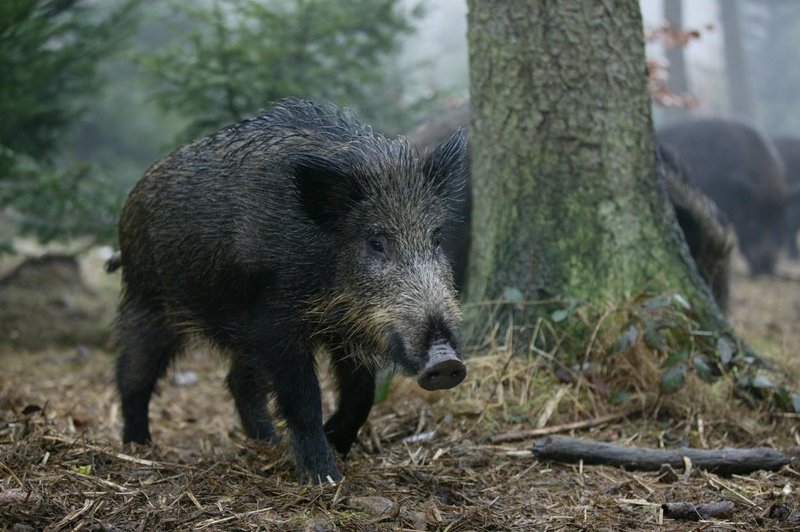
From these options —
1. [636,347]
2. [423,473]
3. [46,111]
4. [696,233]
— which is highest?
[46,111]

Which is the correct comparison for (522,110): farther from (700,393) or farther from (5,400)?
(5,400)

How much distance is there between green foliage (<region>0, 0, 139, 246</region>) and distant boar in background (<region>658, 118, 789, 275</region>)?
7.62 meters

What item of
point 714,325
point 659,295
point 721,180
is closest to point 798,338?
point 714,325

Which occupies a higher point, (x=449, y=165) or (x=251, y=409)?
(x=449, y=165)

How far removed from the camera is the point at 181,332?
466cm

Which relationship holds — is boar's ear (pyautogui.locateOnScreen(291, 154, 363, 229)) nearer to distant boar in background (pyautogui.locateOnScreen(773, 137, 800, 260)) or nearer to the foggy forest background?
the foggy forest background

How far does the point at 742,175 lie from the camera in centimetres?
1205

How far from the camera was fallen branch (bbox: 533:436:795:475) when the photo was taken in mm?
3945

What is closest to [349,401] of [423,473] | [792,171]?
[423,473]

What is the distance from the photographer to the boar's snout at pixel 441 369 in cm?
324

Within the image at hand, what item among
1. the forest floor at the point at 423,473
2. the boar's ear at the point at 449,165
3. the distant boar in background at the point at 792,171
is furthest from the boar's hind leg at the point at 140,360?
the distant boar in background at the point at 792,171

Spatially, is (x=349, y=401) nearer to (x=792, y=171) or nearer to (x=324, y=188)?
(x=324, y=188)

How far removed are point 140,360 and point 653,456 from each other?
9.02 feet

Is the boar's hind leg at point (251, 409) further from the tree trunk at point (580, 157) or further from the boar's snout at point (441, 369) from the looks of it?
the boar's snout at point (441, 369)
